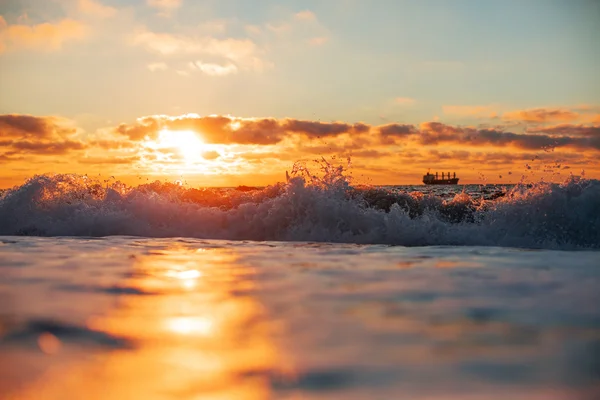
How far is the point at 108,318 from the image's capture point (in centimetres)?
340

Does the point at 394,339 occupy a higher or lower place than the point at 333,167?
lower

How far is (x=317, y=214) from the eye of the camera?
1055 centimetres

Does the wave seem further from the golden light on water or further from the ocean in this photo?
the golden light on water

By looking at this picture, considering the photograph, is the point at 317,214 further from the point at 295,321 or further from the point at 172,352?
the point at 172,352

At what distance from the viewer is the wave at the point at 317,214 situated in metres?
9.30

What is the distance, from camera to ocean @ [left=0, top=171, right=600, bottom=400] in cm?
231

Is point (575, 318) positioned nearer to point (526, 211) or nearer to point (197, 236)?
point (526, 211)

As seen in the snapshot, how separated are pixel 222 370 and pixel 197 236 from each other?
8.24 metres

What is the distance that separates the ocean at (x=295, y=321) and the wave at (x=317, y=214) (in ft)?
2.49

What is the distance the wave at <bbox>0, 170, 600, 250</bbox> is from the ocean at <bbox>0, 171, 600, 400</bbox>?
76cm

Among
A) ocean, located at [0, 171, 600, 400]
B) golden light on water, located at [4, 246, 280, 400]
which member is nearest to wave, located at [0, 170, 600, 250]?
ocean, located at [0, 171, 600, 400]

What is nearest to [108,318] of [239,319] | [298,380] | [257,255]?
[239,319]

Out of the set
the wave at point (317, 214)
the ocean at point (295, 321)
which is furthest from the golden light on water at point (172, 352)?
the wave at point (317, 214)

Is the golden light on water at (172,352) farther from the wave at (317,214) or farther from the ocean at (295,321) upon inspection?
the wave at (317,214)
